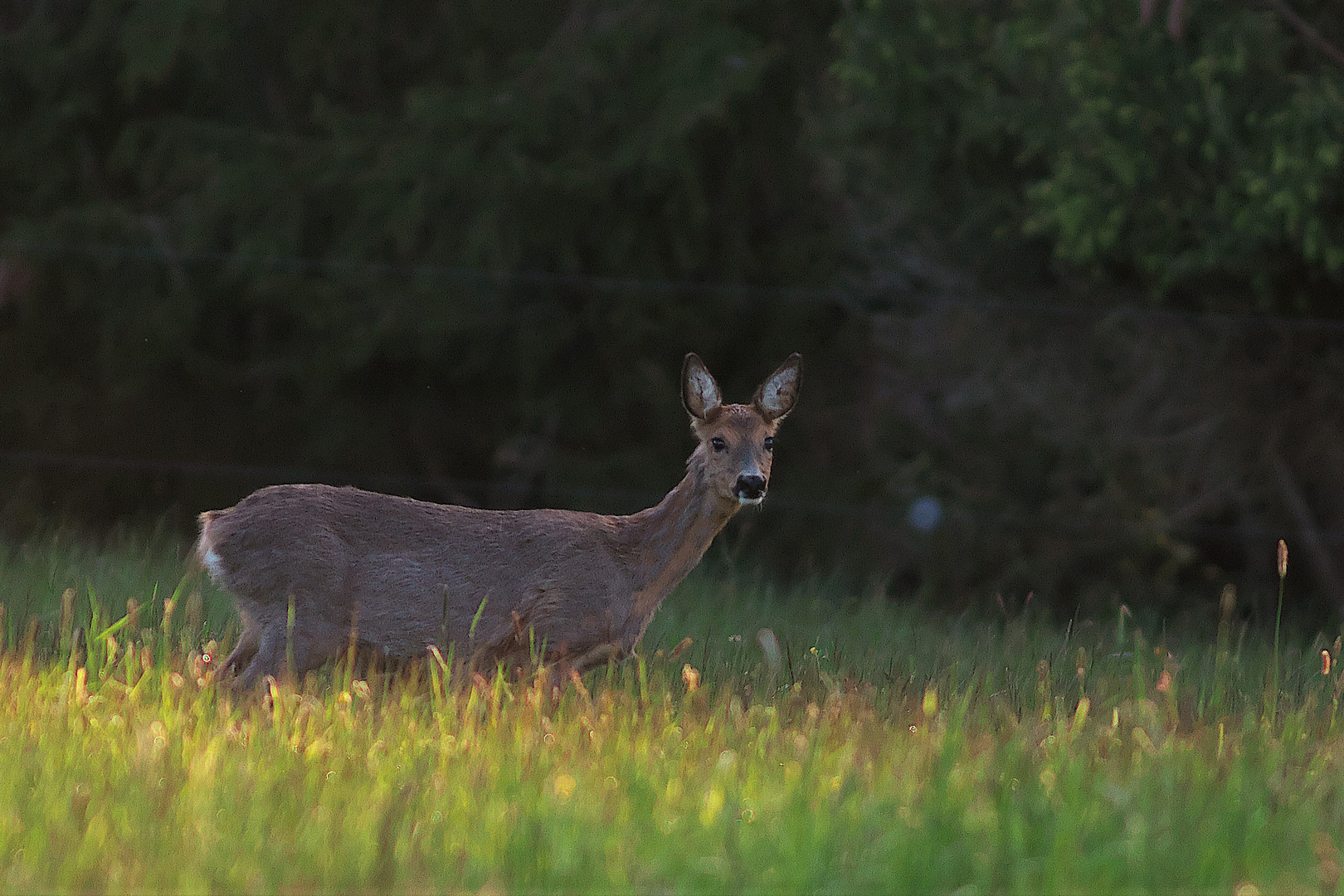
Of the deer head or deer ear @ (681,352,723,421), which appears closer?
the deer head

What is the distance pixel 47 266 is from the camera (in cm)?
1391

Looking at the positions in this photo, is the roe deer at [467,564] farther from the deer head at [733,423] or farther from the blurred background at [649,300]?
the blurred background at [649,300]

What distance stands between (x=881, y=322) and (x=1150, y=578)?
3.12 metres

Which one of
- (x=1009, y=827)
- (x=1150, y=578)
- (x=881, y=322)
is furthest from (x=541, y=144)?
(x=1009, y=827)

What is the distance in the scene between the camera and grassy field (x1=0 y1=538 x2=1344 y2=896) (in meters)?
3.92

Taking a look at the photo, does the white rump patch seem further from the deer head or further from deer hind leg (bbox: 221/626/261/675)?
the deer head

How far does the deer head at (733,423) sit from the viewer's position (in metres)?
6.46

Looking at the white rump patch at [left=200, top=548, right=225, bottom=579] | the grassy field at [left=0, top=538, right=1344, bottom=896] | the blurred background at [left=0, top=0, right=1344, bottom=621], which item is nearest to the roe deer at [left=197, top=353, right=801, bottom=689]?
the white rump patch at [left=200, top=548, right=225, bottom=579]

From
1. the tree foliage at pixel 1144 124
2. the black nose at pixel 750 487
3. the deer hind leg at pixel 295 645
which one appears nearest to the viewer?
the deer hind leg at pixel 295 645

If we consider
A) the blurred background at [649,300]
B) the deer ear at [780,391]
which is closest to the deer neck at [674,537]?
the deer ear at [780,391]

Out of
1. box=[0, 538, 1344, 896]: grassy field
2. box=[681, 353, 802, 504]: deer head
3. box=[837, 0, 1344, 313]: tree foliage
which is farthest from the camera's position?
box=[837, 0, 1344, 313]: tree foliage

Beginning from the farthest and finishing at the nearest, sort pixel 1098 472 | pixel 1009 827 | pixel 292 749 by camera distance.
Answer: pixel 1098 472 < pixel 292 749 < pixel 1009 827

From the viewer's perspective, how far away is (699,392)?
6680 mm

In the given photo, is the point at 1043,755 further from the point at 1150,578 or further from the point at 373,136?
the point at 373,136
